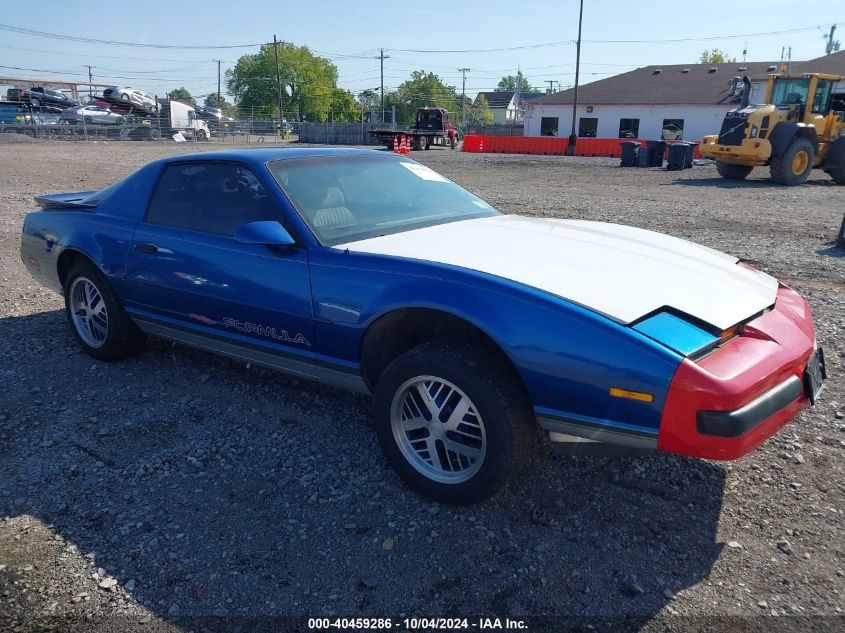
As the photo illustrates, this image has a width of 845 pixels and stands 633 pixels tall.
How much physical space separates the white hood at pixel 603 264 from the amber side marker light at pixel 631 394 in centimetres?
25

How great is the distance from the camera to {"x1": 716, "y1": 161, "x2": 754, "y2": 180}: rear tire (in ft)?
58.4

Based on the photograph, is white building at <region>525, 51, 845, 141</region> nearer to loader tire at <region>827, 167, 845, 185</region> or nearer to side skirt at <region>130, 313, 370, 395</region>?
loader tire at <region>827, 167, 845, 185</region>

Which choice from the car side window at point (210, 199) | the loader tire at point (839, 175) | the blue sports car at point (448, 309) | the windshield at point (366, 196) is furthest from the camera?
the loader tire at point (839, 175)

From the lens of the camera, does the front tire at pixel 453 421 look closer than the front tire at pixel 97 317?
Yes

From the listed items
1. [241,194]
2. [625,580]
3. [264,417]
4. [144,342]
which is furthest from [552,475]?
[144,342]

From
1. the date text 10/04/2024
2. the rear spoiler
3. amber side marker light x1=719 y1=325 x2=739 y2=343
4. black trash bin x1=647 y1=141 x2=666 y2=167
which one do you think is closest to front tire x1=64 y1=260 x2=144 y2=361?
the rear spoiler

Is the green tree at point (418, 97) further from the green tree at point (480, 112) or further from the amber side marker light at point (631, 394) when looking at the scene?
the amber side marker light at point (631, 394)

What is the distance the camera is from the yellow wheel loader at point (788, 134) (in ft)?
53.0

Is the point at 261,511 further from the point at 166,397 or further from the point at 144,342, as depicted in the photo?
the point at 144,342

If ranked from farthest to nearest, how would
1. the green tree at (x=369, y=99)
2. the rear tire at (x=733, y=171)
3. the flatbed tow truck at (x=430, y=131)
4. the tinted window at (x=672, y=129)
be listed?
the green tree at (x=369, y=99), the tinted window at (x=672, y=129), the flatbed tow truck at (x=430, y=131), the rear tire at (x=733, y=171)

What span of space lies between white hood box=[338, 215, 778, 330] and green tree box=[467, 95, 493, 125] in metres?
99.2

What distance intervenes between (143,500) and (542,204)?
10.5 meters

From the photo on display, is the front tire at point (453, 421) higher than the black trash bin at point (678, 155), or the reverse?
the black trash bin at point (678, 155)

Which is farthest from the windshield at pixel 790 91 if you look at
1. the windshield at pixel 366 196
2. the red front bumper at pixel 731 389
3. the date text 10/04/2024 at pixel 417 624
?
the date text 10/04/2024 at pixel 417 624
